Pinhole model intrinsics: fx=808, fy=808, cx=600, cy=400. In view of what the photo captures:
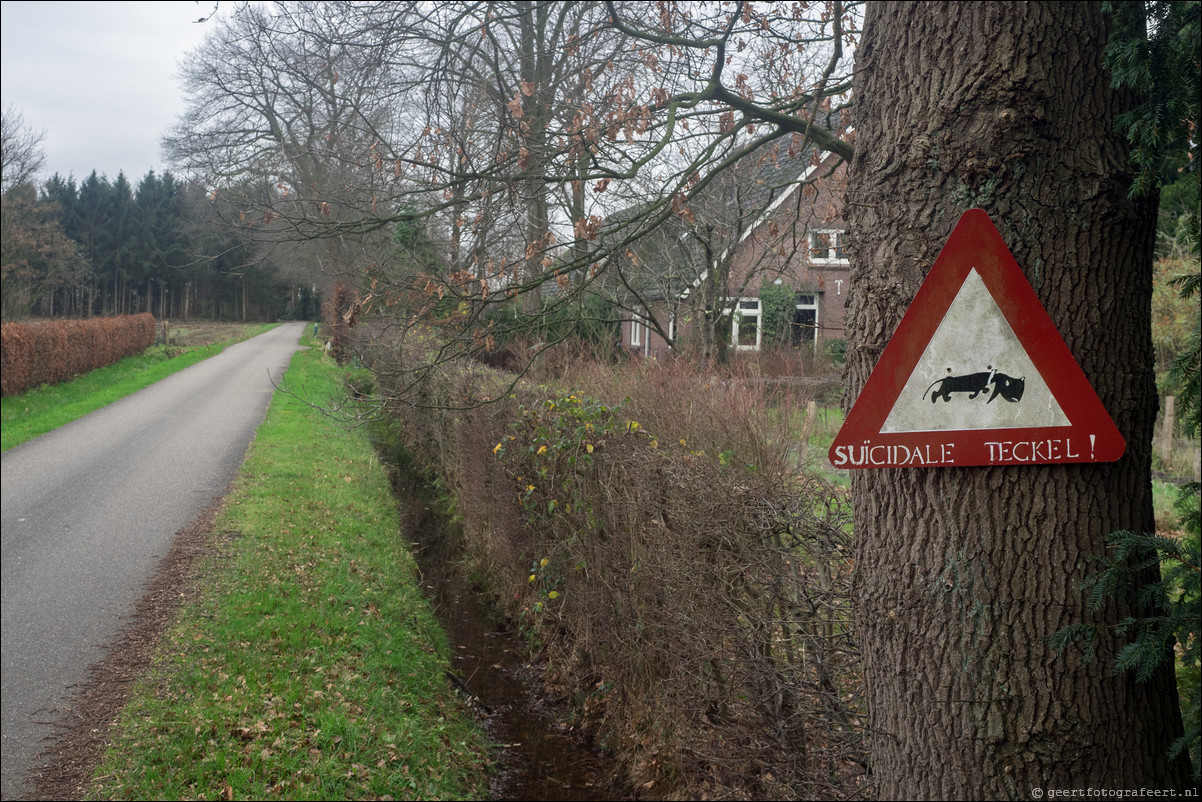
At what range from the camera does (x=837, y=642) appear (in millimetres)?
3389

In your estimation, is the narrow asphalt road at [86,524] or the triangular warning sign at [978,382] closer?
the triangular warning sign at [978,382]

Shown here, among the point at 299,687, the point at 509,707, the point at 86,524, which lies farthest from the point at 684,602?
the point at 86,524

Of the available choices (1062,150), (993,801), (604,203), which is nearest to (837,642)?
(993,801)

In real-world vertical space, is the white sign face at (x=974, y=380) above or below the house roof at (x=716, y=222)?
below

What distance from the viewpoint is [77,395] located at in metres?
19.8

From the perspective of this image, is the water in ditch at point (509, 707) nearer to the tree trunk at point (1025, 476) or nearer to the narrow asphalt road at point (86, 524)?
the narrow asphalt road at point (86, 524)

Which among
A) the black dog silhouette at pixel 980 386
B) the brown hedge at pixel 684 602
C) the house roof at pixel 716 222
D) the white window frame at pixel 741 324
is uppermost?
the house roof at pixel 716 222

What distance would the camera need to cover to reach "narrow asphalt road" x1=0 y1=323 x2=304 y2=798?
5.58 meters

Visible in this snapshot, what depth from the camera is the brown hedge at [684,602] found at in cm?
344

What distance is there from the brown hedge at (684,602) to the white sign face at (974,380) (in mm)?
1573

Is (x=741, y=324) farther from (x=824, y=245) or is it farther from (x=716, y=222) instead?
(x=824, y=245)

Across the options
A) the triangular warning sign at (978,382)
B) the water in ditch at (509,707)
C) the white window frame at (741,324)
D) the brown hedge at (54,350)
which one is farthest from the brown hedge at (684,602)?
the brown hedge at (54,350)

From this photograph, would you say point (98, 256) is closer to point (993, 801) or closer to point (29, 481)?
point (29, 481)

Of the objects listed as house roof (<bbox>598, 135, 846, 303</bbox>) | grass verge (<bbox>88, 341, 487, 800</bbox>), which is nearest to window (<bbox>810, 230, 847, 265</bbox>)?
house roof (<bbox>598, 135, 846, 303</bbox>)
